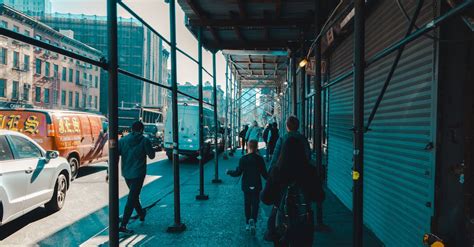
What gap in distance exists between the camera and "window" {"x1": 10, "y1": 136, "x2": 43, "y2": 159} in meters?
6.23

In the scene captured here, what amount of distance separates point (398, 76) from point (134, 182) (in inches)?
179

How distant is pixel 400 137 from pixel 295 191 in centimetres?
154

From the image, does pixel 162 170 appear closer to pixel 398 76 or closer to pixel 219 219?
pixel 219 219

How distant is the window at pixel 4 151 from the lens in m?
5.80

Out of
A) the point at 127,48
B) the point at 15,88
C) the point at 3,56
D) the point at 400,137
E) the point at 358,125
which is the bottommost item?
the point at 400,137

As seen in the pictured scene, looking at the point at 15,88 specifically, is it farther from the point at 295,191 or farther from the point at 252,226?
the point at 295,191

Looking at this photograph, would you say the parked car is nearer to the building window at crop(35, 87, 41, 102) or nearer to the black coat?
the black coat

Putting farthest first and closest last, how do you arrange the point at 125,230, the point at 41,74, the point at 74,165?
the point at 41,74 < the point at 74,165 < the point at 125,230

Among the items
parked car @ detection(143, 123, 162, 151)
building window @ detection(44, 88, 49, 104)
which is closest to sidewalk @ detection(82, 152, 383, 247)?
parked car @ detection(143, 123, 162, 151)

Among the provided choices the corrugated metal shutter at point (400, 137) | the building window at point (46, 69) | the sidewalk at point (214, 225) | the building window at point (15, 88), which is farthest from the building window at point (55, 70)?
the corrugated metal shutter at point (400, 137)

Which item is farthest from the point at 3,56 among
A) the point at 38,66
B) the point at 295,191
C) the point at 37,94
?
the point at 295,191

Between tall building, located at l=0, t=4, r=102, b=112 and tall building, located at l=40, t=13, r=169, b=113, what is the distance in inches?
377

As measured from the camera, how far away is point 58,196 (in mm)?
7645

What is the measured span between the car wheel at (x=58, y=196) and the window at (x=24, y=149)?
97cm
